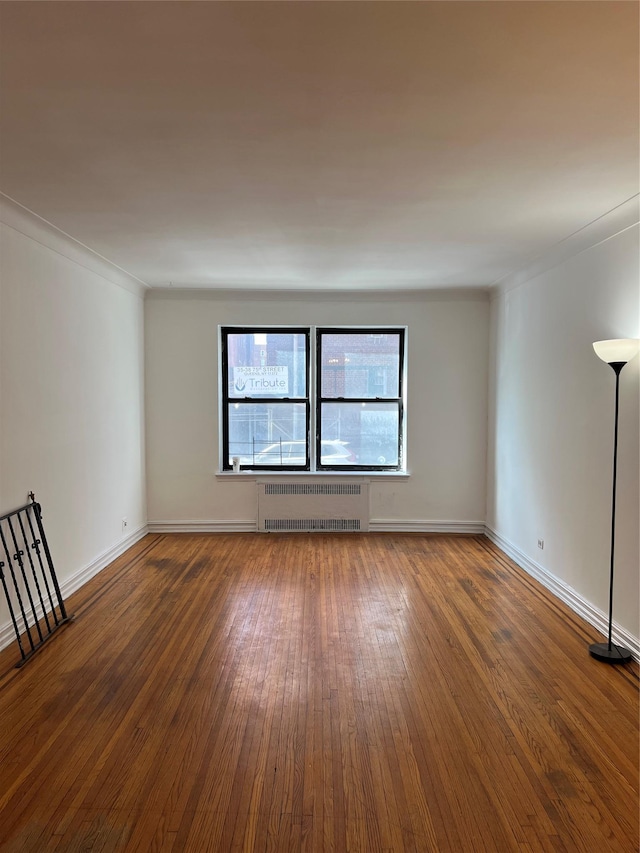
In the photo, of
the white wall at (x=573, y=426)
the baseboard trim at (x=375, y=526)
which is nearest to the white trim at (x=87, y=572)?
the baseboard trim at (x=375, y=526)

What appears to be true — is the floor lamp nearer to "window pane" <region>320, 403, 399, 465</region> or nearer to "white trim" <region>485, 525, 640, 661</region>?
"white trim" <region>485, 525, 640, 661</region>

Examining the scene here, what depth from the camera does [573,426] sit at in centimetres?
400

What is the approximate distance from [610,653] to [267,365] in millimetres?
4371

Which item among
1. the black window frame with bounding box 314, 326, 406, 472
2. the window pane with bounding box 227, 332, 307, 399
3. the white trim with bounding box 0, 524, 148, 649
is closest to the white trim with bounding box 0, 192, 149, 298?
the window pane with bounding box 227, 332, 307, 399

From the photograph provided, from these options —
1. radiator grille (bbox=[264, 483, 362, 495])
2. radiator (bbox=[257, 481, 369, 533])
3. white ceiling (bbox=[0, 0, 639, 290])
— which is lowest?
radiator (bbox=[257, 481, 369, 533])

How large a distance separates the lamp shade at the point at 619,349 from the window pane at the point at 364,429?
127 inches

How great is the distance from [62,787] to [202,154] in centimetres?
274

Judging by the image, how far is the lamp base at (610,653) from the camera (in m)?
3.14

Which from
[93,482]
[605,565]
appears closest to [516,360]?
[605,565]

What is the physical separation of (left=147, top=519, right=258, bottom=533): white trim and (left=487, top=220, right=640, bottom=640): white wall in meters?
2.75

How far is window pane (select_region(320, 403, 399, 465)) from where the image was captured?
6309 mm

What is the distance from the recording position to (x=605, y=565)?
3.55m

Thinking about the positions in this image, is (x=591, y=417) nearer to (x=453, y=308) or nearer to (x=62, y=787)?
(x=453, y=308)

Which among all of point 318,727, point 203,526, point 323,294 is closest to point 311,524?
point 203,526
